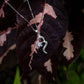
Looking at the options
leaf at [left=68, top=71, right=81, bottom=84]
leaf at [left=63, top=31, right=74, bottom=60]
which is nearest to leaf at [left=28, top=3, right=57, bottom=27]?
leaf at [left=63, top=31, right=74, bottom=60]

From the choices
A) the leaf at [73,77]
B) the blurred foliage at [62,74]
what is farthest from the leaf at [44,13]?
the leaf at [73,77]

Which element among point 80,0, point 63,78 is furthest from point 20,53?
point 63,78

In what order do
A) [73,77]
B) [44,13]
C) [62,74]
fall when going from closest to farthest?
[44,13] < [73,77] < [62,74]

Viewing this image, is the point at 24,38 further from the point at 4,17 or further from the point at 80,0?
the point at 80,0

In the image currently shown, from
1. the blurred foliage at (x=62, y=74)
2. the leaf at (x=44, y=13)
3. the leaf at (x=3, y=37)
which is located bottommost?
the blurred foliage at (x=62, y=74)

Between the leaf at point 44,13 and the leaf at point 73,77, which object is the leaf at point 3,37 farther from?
the leaf at point 73,77

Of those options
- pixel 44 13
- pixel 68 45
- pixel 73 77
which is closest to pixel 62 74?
pixel 73 77

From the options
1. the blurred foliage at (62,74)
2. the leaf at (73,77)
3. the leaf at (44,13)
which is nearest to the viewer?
the leaf at (44,13)

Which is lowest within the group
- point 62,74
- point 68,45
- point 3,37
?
point 62,74

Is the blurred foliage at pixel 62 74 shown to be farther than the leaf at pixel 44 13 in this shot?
Yes

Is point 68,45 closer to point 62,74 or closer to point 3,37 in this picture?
point 3,37

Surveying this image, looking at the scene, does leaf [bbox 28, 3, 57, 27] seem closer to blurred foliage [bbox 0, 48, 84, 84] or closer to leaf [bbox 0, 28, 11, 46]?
leaf [bbox 0, 28, 11, 46]
